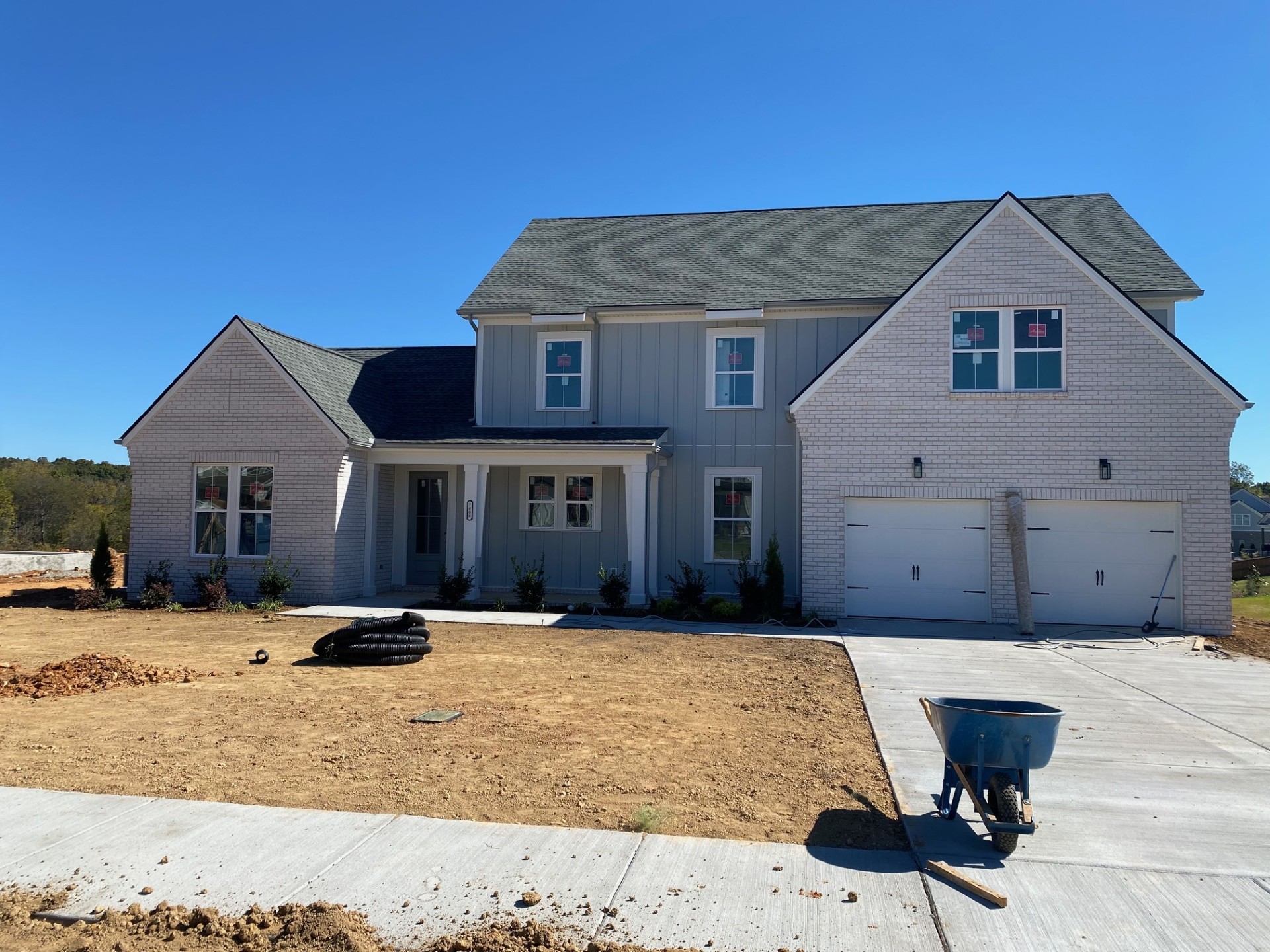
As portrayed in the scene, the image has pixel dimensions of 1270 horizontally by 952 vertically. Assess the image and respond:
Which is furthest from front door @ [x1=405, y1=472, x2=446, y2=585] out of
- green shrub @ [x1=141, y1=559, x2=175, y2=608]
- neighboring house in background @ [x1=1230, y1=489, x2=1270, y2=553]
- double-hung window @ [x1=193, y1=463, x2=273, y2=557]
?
neighboring house in background @ [x1=1230, y1=489, x2=1270, y2=553]

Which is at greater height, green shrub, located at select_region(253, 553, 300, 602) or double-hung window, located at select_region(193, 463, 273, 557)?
double-hung window, located at select_region(193, 463, 273, 557)

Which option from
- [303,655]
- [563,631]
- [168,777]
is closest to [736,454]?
[563,631]

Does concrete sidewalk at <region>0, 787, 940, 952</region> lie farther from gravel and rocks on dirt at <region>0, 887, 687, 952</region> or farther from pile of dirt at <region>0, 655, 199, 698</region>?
pile of dirt at <region>0, 655, 199, 698</region>

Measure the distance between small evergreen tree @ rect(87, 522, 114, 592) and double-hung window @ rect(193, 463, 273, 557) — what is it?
1841 mm

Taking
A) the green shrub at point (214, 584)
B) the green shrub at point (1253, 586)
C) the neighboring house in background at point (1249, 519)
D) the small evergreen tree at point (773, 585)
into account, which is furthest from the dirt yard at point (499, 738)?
the neighboring house in background at point (1249, 519)

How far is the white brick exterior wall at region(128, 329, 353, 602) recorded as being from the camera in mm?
16438

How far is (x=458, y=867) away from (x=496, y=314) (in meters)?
15.2

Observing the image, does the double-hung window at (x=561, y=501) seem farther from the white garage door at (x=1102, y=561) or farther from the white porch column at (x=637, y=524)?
the white garage door at (x=1102, y=561)

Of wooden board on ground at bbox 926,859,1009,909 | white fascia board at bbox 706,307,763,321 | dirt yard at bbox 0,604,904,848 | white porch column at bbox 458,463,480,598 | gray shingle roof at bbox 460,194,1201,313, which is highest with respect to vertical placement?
gray shingle roof at bbox 460,194,1201,313

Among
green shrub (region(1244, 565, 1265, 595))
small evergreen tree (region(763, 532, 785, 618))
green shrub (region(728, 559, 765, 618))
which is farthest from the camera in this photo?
green shrub (region(1244, 565, 1265, 595))

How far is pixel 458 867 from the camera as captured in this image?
455 centimetres

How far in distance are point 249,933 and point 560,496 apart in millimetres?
14710

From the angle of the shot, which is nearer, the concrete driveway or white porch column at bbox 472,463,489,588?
the concrete driveway

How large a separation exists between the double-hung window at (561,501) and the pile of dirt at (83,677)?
358 inches
